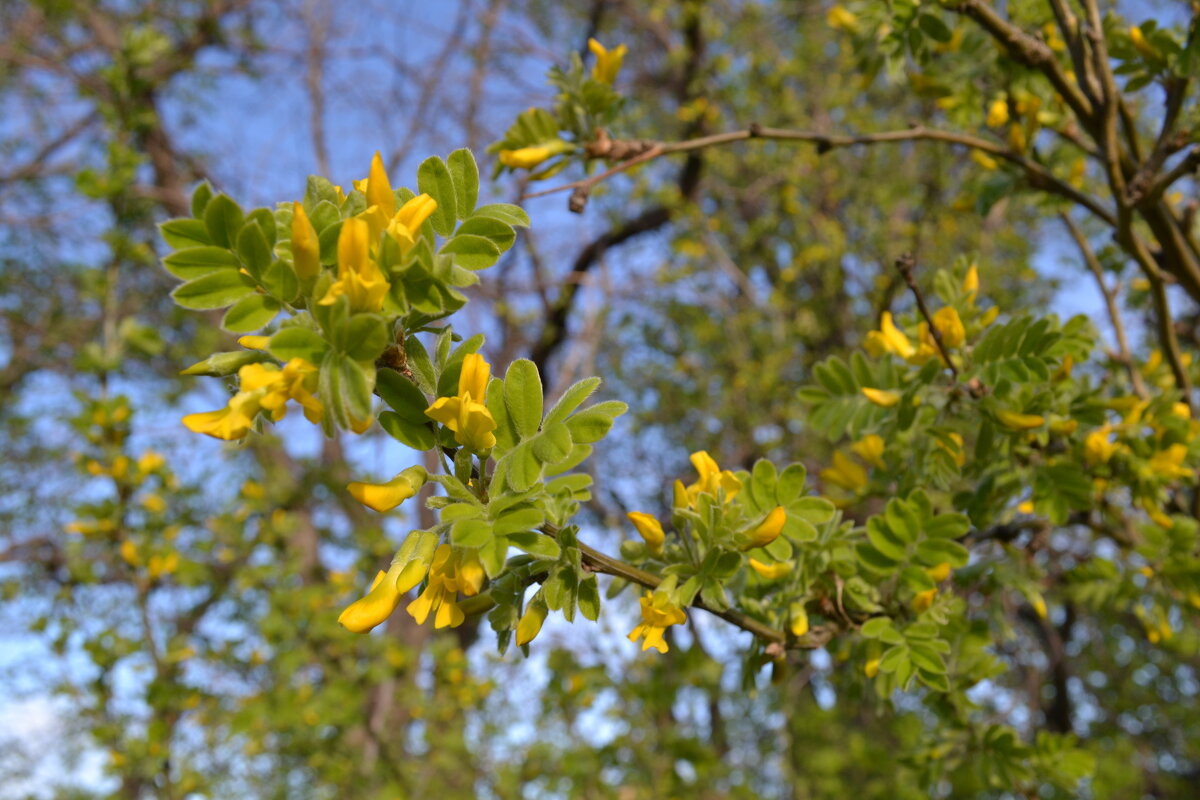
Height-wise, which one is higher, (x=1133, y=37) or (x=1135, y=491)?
(x=1133, y=37)

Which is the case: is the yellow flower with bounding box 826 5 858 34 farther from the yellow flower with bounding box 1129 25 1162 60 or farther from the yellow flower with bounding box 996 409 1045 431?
the yellow flower with bounding box 996 409 1045 431

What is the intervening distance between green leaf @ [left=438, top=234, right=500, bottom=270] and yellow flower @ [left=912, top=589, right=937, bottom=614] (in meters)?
0.71

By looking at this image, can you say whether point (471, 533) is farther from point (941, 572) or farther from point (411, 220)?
point (941, 572)

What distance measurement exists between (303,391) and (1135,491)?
4.40 ft

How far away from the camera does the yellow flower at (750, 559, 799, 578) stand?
38.1 inches

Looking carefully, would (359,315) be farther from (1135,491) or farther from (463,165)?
(1135,491)

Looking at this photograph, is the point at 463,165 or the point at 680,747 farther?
the point at 680,747

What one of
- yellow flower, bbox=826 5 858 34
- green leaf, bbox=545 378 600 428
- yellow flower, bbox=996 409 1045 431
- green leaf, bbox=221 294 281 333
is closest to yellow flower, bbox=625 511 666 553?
green leaf, bbox=545 378 600 428

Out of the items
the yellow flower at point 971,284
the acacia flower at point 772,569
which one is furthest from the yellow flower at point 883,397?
the acacia flower at point 772,569

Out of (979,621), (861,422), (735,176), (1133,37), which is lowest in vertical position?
(979,621)

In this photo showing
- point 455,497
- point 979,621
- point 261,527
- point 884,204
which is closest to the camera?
point 455,497

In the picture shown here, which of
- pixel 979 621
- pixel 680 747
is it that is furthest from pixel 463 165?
pixel 680 747

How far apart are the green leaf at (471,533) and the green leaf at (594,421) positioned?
4.8 inches

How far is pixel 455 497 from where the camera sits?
2.42 ft
